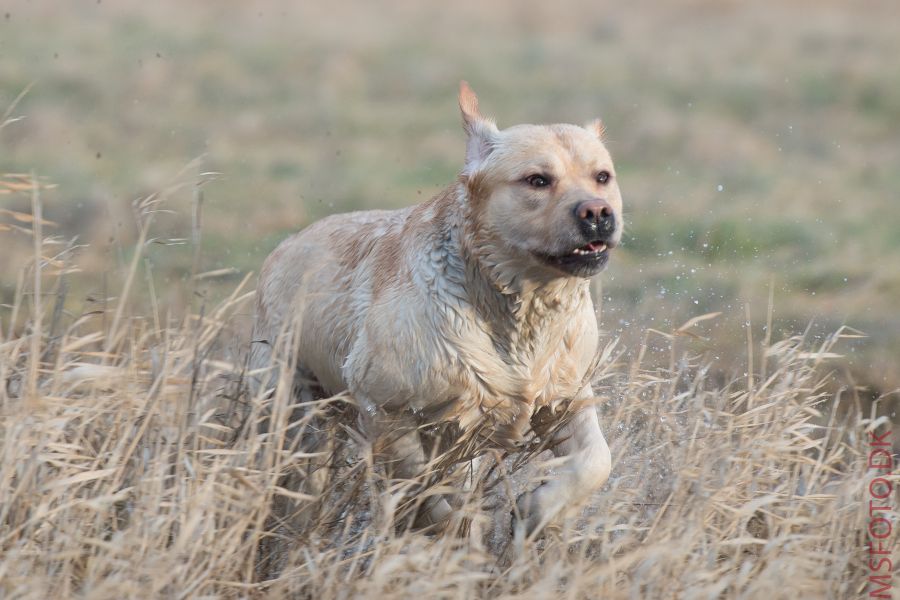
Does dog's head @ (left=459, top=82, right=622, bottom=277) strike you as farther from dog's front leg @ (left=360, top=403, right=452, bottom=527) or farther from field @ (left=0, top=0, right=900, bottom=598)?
field @ (left=0, top=0, right=900, bottom=598)

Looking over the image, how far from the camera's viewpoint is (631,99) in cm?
1892

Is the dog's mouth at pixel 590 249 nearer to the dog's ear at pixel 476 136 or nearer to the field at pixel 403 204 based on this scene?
the dog's ear at pixel 476 136

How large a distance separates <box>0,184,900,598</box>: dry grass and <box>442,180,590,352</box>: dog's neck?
526 millimetres

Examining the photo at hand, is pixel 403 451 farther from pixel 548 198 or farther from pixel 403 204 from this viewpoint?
pixel 403 204

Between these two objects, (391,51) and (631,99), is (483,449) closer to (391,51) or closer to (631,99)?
(631,99)

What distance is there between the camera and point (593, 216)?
4.64 m

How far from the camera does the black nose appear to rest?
15.2ft

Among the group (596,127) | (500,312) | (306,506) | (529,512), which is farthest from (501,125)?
(306,506)

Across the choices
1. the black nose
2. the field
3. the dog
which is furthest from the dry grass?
the black nose

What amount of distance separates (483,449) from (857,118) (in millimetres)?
14824

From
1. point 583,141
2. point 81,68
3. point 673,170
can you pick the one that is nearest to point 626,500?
point 583,141

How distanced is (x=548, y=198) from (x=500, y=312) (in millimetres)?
513

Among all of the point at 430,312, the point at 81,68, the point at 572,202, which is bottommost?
the point at 81,68

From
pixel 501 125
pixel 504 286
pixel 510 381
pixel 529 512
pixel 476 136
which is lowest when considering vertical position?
pixel 501 125
